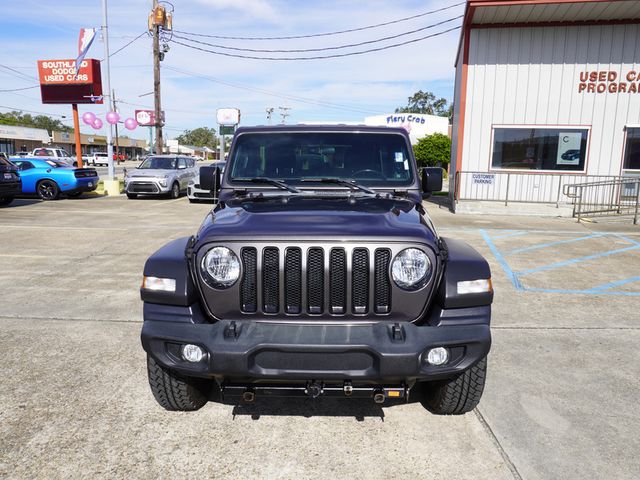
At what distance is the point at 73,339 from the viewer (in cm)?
446

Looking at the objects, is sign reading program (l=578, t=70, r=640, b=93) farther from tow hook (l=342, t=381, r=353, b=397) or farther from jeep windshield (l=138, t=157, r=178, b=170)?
tow hook (l=342, t=381, r=353, b=397)

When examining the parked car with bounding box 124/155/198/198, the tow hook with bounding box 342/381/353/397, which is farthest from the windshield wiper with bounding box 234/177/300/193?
the parked car with bounding box 124/155/198/198

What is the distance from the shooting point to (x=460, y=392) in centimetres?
305


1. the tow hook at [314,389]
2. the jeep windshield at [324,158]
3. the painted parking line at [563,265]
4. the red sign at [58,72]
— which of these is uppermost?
the red sign at [58,72]

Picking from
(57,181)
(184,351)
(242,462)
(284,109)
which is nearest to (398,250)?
(184,351)

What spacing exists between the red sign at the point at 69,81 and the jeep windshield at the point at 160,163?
9.41 m

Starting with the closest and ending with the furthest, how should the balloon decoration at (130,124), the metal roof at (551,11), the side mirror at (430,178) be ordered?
the side mirror at (430,178), the metal roof at (551,11), the balloon decoration at (130,124)

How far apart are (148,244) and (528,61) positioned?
12179 millimetres

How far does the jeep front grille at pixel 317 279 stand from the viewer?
104 inches

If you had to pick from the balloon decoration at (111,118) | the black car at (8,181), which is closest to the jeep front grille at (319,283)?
the black car at (8,181)

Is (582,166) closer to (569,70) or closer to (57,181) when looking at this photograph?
(569,70)

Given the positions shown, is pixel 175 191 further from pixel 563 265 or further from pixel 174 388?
pixel 174 388

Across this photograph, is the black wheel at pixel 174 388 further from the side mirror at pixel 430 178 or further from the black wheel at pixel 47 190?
the black wheel at pixel 47 190

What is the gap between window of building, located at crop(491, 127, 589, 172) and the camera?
590 inches
